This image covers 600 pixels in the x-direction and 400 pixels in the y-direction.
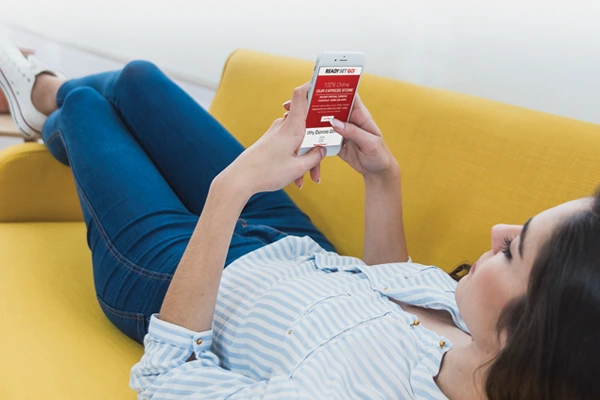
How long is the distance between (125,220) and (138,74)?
38cm

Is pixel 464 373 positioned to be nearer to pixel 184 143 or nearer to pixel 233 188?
pixel 233 188

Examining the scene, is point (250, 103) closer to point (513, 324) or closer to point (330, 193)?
point (330, 193)

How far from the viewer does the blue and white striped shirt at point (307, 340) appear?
78 cm

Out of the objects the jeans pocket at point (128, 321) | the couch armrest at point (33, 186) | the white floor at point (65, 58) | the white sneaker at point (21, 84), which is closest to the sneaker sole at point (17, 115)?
the white sneaker at point (21, 84)

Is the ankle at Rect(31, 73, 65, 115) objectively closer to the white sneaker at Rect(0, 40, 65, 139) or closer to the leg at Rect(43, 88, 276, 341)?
the white sneaker at Rect(0, 40, 65, 139)

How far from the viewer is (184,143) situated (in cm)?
125

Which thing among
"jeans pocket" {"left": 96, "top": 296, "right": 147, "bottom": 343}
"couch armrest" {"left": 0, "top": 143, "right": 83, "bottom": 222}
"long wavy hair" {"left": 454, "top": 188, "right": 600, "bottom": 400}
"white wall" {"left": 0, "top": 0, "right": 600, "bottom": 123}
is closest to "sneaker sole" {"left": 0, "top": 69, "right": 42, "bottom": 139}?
"couch armrest" {"left": 0, "top": 143, "right": 83, "bottom": 222}

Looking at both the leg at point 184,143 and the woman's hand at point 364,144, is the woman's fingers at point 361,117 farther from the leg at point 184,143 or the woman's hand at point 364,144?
the leg at point 184,143

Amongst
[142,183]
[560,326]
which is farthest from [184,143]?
[560,326]

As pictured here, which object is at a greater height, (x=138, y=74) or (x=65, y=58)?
(x=138, y=74)

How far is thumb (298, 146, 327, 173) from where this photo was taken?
911 mm

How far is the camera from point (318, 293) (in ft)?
2.97

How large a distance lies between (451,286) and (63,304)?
0.72 metres

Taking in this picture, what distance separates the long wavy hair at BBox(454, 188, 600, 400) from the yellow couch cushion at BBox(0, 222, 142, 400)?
0.58 metres
